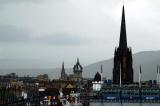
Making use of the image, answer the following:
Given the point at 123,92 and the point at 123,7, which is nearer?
the point at 123,92

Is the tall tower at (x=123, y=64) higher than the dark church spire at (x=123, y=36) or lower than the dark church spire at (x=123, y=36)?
lower

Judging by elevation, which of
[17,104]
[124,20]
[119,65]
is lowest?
[17,104]

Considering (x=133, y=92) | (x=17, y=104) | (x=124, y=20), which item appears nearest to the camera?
(x=17, y=104)

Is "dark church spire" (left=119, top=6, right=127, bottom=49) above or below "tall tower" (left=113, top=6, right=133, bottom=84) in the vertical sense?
above

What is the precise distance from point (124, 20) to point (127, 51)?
12783 mm

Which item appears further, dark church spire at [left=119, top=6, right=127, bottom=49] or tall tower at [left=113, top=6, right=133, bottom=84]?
dark church spire at [left=119, top=6, right=127, bottom=49]

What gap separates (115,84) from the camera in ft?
514

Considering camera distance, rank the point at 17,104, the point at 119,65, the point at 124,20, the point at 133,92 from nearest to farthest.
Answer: the point at 17,104
the point at 133,92
the point at 119,65
the point at 124,20

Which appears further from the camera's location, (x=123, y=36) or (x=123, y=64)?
(x=123, y=36)

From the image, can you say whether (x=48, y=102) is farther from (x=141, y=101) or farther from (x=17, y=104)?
(x=141, y=101)

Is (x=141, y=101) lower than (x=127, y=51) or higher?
lower

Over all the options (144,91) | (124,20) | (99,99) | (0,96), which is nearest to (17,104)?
(0,96)

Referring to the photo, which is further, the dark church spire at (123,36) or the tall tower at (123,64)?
the dark church spire at (123,36)

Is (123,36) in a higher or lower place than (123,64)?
higher
